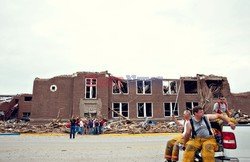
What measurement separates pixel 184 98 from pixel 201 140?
91.5 feet

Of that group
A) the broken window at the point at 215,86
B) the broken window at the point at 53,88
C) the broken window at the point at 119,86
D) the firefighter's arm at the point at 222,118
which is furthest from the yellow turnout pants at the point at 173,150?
the broken window at the point at 215,86

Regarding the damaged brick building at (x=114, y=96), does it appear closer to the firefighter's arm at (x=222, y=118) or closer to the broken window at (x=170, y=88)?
the broken window at (x=170, y=88)

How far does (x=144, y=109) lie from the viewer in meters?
29.3

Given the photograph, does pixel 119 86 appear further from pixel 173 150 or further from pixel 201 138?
pixel 201 138

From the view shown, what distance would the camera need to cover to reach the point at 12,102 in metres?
41.8

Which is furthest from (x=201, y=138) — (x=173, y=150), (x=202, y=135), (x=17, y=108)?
(x=17, y=108)

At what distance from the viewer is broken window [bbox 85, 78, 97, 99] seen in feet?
93.9

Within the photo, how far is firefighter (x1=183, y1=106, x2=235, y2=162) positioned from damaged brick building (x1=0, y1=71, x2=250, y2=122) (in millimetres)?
23916

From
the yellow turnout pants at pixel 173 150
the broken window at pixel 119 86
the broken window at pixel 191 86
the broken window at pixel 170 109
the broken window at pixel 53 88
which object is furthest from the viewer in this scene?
the broken window at pixel 191 86

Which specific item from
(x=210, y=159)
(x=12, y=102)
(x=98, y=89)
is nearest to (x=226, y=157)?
(x=210, y=159)

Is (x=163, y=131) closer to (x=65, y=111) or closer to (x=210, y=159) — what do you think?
(x=65, y=111)

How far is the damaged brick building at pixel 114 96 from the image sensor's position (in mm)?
28094

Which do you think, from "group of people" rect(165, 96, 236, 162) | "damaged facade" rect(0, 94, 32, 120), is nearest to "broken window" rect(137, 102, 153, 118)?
"damaged facade" rect(0, 94, 32, 120)

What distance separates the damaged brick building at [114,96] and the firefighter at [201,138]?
23.9m
